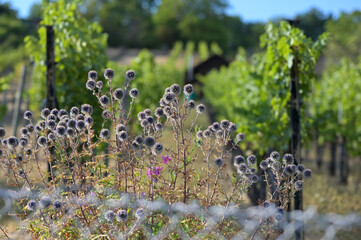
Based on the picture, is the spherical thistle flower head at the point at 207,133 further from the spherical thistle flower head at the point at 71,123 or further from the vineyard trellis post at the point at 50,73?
the vineyard trellis post at the point at 50,73

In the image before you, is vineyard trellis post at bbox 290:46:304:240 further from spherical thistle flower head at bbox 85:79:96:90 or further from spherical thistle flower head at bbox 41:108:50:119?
spherical thistle flower head at bbox 41:108:50:119

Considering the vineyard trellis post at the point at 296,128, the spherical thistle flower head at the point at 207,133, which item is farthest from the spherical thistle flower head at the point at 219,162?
the vineyard trellis post at the point at 296,128

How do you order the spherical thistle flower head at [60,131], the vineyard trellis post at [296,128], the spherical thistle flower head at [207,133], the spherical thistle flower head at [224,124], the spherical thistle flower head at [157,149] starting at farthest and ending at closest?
the vineyard trellis post at [296,128], the spherical thistle flower head at [207,133], the spherical thistle flower head at [224,124], the spherical thistle flower head at [60,131], the spherical thistle flower head at [157,149]

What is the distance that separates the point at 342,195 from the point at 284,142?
292 centimetres

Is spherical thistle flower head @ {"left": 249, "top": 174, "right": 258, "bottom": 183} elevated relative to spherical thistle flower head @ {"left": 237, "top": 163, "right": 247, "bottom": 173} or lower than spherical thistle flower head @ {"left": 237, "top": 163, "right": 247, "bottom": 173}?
lower

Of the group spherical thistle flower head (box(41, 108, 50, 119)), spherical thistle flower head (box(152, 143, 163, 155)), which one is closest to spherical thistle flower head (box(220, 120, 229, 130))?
spherical thistle flower head (box(152, 143, 163, 155))

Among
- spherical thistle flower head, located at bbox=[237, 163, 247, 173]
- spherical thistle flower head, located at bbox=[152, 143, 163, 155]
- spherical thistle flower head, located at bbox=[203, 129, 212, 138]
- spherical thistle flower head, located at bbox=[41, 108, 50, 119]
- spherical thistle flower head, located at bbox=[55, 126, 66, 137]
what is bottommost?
spherical thistle flower head, located at bbox=[237, 163, 247, 173]

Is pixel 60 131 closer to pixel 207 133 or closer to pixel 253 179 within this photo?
pixel 207 133

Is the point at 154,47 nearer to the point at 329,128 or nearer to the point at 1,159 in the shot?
the point at 329,128

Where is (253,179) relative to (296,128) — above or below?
below

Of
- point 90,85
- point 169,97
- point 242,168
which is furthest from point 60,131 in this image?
point 242,168

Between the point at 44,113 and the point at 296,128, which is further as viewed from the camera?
the point at 296,128

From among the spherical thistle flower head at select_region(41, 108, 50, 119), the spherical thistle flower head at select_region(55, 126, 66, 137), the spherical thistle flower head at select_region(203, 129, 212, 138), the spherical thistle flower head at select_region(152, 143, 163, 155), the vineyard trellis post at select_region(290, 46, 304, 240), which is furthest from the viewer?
the vineyard trellis post at select_region(290, 46, 304, 240)

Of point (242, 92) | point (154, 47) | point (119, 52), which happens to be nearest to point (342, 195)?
point (242, 92)
